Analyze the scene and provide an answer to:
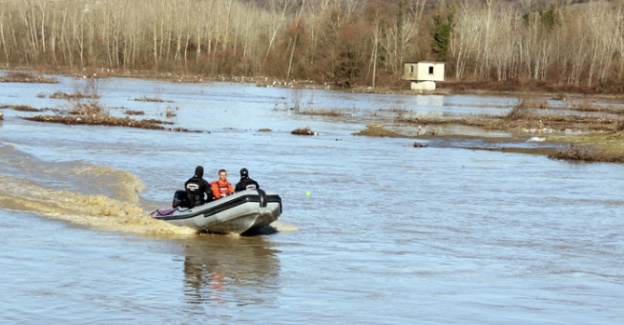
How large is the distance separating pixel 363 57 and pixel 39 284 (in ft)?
338

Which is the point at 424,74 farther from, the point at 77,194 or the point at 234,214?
the point at 234,214

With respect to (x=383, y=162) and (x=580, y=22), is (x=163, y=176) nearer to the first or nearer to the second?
(x=383, y=162)

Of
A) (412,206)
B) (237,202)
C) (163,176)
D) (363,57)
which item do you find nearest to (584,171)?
(412,206)

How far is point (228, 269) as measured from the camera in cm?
1722

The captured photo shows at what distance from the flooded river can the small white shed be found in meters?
67.7

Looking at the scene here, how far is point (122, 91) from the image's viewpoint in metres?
83.1

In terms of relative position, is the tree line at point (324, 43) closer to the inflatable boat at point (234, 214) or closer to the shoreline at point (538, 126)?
the shoreline at point (538, 126)

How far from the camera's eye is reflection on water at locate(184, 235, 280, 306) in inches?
594

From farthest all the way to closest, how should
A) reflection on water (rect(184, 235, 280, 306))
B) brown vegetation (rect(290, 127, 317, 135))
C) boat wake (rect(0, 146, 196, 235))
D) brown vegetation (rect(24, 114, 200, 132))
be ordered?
brown vegetation (rect(290, 127, 317, 135)) → brown vegetation (rect(24, 114, 200, 132)) → boat wake (rect(0, 146, 196, 235)) → reflection on water (rect(184, 235, 280, 306))

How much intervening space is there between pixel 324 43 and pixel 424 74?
712 inches

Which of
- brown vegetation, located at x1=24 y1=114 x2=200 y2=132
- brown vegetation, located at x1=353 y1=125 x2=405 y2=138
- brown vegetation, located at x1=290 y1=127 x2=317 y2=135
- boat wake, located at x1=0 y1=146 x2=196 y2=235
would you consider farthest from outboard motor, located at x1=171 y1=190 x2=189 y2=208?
brown vegetation, located at x1=353 y1=125 x2=405 y2=138

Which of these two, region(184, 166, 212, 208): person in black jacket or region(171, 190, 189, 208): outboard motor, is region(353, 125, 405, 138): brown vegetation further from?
region(184, 166, 212, 208): person in black jacket

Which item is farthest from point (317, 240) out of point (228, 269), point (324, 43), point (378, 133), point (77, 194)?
point (324, 43)

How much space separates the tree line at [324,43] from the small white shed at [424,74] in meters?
4.33
